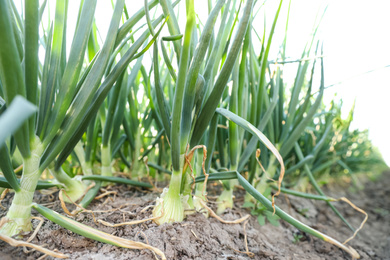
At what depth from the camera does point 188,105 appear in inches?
23.0

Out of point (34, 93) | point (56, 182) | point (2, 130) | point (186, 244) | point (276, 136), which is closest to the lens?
point (2, 130)

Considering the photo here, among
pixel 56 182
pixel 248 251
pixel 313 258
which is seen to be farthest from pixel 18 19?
pixel 313 258

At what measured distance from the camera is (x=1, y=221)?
50 cm

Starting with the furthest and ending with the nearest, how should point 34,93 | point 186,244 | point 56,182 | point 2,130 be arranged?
1. point 56,182
2. point 186,244
3. point 34,93
4. point 2,130

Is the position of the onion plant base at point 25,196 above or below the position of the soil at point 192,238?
above

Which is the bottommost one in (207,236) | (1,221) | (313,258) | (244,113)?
(313,258)

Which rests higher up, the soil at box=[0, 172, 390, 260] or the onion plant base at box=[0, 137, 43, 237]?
the onion plant base at box=[0, 137, 43, 237]

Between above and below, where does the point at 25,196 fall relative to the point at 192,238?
above

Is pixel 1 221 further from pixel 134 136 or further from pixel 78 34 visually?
pixel 134 136

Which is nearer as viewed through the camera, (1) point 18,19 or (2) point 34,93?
(2) point 34,93

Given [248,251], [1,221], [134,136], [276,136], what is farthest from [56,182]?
[276,136]

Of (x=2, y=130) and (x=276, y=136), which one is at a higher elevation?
(x=2, y=130)

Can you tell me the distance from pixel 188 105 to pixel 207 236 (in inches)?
11.9

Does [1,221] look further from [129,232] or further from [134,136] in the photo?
[134,136]
